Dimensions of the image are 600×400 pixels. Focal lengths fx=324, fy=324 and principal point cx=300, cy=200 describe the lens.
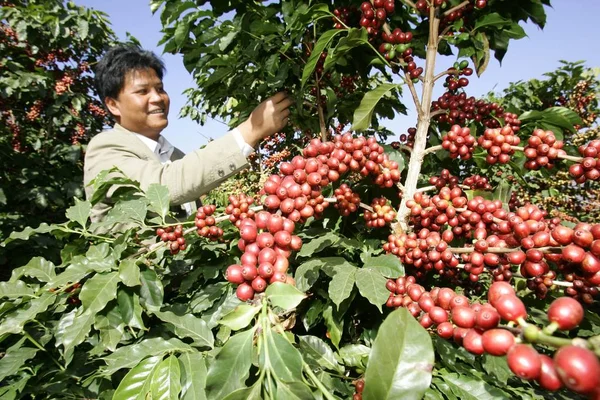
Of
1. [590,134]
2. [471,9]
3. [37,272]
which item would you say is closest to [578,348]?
[471,9]

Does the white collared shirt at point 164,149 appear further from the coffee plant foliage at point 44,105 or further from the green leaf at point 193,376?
the coffee plant foliage at point 44,105

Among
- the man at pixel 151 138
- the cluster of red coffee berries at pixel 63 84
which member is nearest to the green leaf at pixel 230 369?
the man at pixel 151 138

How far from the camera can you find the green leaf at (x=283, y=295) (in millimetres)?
721

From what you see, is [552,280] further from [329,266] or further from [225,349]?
[225,349]

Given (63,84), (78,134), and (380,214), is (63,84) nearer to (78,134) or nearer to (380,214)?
(78,134)

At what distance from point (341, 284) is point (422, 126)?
31.1 inches

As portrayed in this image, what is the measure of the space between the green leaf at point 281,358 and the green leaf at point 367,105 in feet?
3.15

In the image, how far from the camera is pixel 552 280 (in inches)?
36.3

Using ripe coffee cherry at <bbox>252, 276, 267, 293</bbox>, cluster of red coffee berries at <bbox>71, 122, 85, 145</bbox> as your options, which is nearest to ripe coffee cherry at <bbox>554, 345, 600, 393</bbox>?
ripe coffee cherry at <bbox>252, 276, 267, 293</bbox>

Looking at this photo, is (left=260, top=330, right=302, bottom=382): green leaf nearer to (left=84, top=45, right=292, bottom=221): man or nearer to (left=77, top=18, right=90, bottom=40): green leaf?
(left=84, top=45, right=292, bottom=221): man

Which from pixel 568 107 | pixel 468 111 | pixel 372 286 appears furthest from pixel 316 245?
pixel 568 107

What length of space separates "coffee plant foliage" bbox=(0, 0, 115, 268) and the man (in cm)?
263

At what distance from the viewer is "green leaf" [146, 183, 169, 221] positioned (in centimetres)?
150

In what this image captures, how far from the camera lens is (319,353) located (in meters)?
1.21
